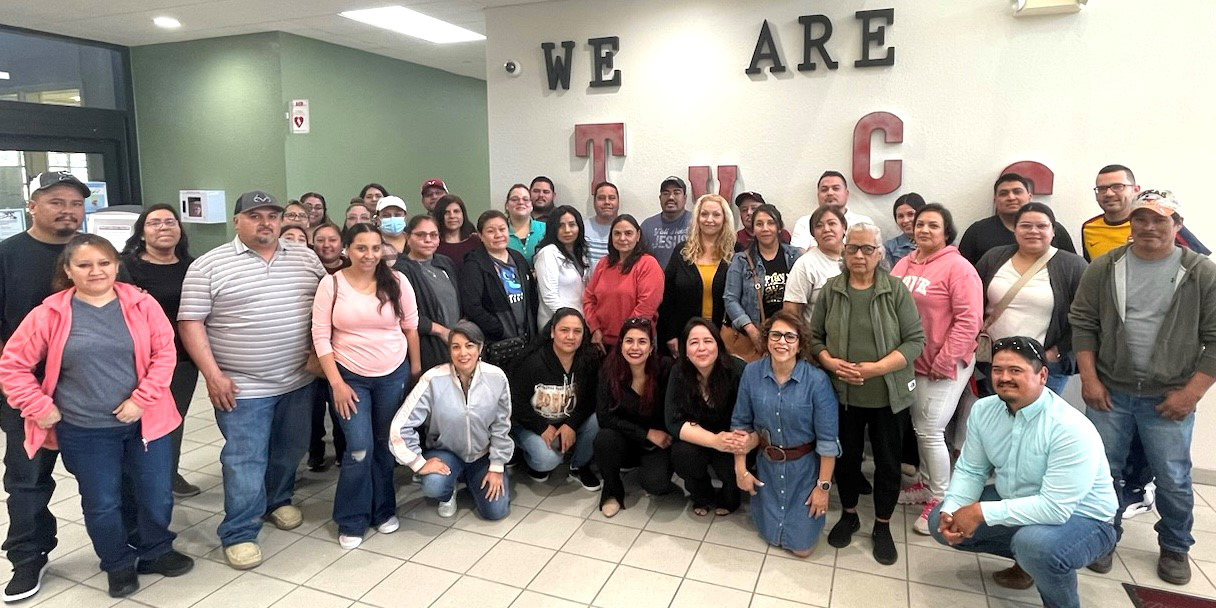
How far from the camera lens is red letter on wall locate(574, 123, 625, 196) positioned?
4918 mm

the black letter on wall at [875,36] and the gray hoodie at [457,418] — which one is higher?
the black letter on wall at [875,36]

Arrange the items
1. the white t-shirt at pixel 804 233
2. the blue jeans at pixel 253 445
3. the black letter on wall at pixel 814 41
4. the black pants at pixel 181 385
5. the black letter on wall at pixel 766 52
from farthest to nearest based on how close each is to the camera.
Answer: the black letter on wall at pixel 766 52 → the black letter on wall at pixel 814 41 → the white t-shirt at pixel 804 233 → the black pants at pixel 181 385 → the blue jeans at pixel 253 445

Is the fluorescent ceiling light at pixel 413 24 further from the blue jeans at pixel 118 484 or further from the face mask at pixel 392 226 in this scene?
the blue jeans at pixel 118 484

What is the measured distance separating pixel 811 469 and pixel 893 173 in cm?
206

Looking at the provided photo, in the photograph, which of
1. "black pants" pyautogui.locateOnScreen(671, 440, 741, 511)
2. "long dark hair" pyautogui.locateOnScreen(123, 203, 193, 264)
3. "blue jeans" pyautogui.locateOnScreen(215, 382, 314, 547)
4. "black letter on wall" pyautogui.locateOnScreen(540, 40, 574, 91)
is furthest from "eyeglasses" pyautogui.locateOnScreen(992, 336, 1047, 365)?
"black letter on wall" pyautogui.locateOnScreen(540, 40, 574, 91)

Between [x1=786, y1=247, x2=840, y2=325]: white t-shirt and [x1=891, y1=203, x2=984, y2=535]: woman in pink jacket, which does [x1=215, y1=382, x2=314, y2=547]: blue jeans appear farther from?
[x1=891, y1=203, x2=984, y2=535]: woman in pink jacket

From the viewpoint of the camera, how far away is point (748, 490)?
10.6 ft

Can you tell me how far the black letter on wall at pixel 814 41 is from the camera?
14.2 feet

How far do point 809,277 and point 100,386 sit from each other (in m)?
2.86

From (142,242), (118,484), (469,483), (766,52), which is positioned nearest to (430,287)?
(469,483)

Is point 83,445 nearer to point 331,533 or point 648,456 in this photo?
point 331,533

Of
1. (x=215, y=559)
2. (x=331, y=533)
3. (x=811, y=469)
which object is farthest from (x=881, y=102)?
(x=215, y=559)

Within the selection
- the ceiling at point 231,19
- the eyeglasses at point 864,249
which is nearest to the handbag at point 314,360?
the eyeglasses at point 864,249

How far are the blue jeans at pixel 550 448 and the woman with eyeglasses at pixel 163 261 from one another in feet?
5.05
